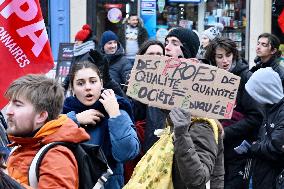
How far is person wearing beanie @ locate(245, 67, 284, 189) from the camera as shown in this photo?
206 inches

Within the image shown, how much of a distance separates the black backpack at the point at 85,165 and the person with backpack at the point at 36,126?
28 millimetres

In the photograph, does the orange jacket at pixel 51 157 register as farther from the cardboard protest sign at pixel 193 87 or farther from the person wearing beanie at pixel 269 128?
the person wearing beanie at pixel 269 128

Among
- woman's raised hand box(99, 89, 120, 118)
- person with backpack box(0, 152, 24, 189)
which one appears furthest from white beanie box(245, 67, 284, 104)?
person with backpack box(0, 152, 24, 189)

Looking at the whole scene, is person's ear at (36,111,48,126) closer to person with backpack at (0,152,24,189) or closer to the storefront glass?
person with backpack at (0,152,24,189)

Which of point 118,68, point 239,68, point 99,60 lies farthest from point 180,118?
point 118,68

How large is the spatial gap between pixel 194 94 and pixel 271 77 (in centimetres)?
182

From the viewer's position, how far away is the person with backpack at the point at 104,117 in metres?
4.15

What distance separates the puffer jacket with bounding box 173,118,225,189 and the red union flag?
215cm

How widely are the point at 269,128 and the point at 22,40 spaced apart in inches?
81.1

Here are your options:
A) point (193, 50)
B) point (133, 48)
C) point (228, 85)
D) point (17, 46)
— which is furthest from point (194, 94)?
point (133, 48)

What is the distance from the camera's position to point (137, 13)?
506 inches

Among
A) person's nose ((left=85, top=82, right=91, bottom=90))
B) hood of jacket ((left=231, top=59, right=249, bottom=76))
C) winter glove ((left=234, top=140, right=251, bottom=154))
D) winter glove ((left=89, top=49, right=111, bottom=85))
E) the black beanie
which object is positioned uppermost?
the black beanie

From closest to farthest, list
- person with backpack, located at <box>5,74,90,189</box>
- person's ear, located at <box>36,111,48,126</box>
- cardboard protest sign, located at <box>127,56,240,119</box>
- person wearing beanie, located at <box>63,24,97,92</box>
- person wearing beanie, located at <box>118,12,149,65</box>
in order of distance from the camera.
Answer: person with backpack, located at <box>5,74,90,189</box> < person's ear, located at <box>36,111,48,126</box> < cardboard protest sign, located at <box>127,56,240,119</box> < person wearing beanie, located at <box>63,24,97,92</box> < person wearing beanie, located at <box>118,12,149,65</box>

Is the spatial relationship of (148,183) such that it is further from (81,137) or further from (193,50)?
(193,50)
